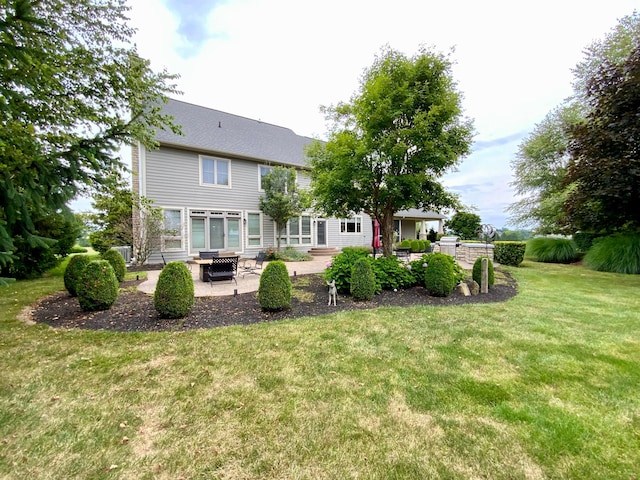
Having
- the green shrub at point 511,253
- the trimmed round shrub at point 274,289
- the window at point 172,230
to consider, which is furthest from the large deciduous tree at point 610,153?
the window at point 172,230

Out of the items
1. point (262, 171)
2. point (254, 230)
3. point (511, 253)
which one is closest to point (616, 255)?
point (511, 253)

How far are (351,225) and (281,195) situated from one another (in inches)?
291

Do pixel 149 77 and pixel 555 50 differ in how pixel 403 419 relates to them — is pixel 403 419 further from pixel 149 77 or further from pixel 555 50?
pixel 555 50

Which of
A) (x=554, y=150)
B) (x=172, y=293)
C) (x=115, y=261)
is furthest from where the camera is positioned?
(x=554, y=150)

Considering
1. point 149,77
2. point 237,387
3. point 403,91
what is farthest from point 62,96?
point 403,91

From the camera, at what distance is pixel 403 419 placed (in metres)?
2.32

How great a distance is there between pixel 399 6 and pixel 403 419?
30.3 feet

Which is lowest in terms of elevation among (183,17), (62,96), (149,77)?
(62,96)

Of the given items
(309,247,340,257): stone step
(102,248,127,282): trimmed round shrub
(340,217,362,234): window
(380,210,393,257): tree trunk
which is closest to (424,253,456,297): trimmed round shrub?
(380,210,393,257): tree trunk

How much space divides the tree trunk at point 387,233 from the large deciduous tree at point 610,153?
274 inches

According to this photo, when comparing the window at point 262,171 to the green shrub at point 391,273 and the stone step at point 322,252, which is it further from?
the green shrub at point 391,273

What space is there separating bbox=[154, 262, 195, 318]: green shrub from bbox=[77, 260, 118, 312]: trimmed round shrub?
128cm

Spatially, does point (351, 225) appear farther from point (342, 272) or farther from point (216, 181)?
point (342, 272)

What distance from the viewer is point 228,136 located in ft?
50.8
